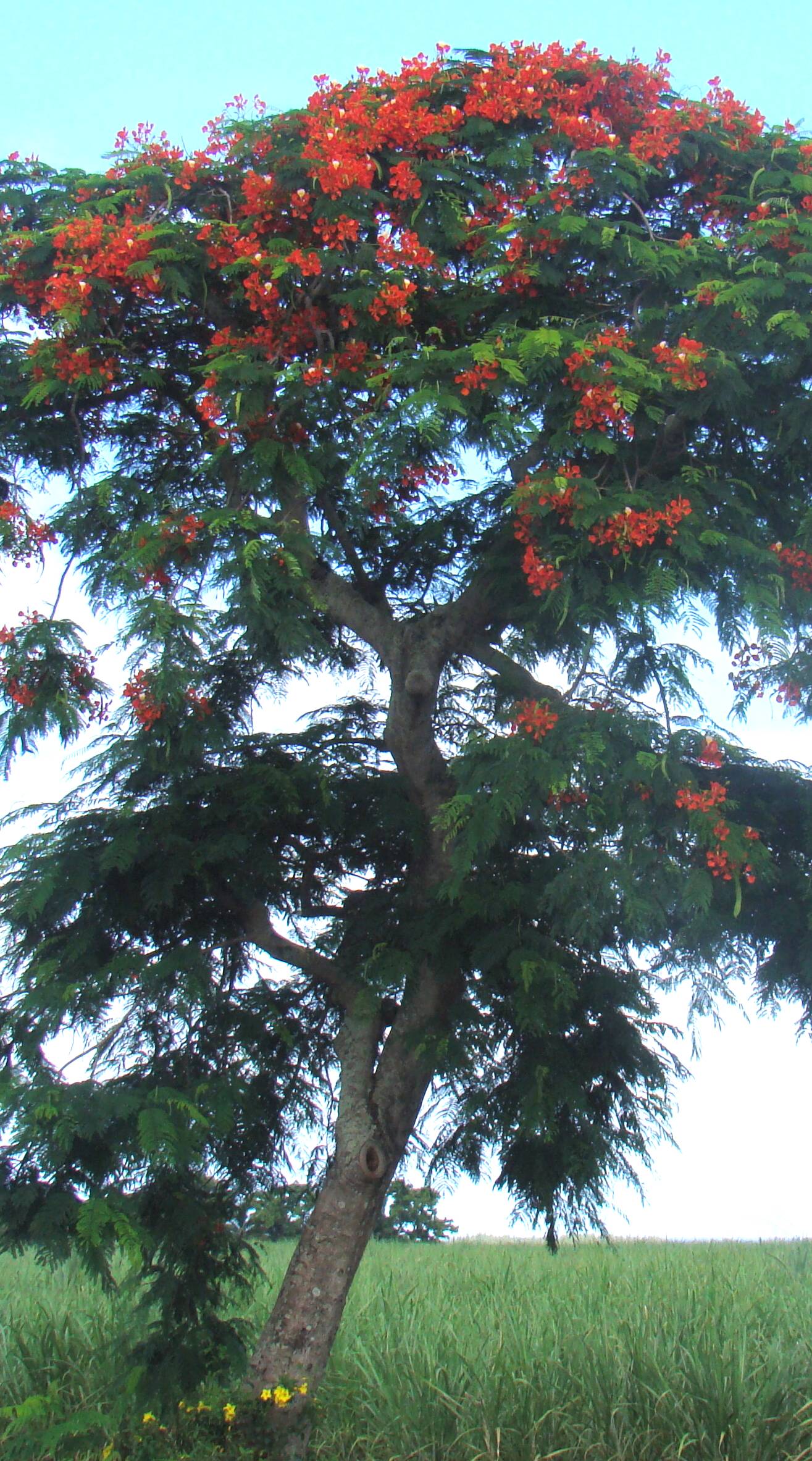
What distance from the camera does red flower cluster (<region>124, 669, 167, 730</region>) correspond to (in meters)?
5.68

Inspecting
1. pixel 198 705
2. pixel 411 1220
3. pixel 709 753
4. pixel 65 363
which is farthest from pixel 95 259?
pixel 411 1220

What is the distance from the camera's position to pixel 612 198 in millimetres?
6293

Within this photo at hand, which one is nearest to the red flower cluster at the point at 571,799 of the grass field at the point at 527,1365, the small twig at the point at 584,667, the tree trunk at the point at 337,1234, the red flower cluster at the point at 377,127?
the small twig at the point at 584,667

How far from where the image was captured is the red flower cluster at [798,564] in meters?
5.66

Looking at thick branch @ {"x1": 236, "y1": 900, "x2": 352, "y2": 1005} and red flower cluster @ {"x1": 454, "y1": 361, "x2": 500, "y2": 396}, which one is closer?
red flower cluster @ {"x1": 454, "y1": 361, "x2": 500, "y2": 396}

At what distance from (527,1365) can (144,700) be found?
3866 millimetres

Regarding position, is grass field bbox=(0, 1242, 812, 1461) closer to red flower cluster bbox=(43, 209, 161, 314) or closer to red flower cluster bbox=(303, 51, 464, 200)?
red flower cluster bbox=(43, 209, 161, 314)

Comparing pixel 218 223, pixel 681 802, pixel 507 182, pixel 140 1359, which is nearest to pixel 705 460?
pixel 507 182

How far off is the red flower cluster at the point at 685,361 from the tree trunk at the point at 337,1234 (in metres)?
3.43

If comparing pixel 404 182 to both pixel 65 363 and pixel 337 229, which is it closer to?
pixel 337 229

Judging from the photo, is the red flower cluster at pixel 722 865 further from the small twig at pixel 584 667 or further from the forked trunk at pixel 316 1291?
the forked trunk at pixel 316 1291

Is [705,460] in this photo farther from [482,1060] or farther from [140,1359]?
[140,1359]

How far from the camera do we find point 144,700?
18.8ft

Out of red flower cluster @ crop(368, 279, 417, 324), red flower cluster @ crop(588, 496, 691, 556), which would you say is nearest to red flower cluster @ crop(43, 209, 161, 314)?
red flower cluster @ crop(368, 279, 417, 324)
